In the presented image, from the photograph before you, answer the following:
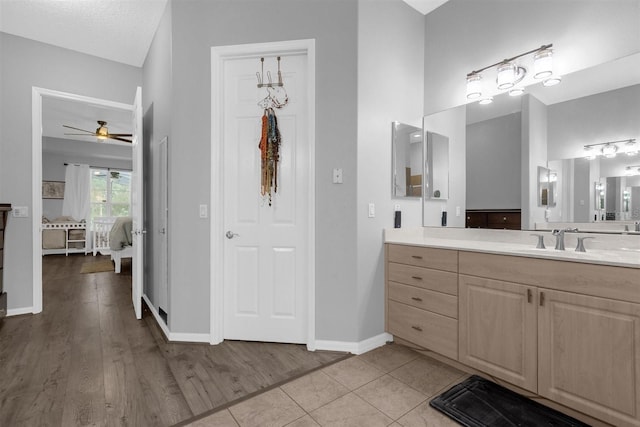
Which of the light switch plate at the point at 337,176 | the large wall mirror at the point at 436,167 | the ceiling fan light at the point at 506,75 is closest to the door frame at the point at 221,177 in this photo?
the light switch plate at the point at 337,176

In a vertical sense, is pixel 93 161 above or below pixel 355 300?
above

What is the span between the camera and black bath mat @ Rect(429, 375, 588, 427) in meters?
1.45

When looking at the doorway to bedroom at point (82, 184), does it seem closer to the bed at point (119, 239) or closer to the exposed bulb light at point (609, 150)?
the bed at point (119, 239)

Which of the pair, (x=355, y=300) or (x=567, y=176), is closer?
(x=567, y=176)

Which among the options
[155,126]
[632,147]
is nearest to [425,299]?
[632,147]

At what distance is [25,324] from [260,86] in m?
3.07

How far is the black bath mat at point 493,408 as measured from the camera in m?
1.45

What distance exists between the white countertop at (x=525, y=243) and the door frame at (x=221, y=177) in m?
0.71

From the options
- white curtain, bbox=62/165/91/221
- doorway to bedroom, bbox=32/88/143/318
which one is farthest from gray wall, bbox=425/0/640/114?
white curtain, bbox=62/165/91/221

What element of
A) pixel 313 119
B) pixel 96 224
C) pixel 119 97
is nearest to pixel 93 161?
pixel 96 224

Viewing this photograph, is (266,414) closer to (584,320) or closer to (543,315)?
(543,315)

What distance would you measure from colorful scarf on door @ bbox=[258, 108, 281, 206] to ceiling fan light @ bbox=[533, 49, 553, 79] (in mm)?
1868

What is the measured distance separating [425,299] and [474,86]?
171cm

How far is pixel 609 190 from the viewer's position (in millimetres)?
1842
